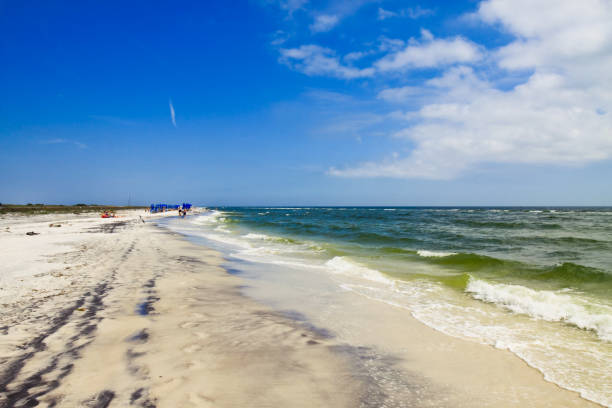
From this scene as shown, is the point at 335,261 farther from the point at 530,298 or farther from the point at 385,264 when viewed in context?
the point at 530,298

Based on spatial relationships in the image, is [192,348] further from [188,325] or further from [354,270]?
[354,270]

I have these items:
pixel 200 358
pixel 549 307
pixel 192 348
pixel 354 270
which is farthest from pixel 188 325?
pixel 549 307

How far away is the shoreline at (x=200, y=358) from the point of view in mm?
3055

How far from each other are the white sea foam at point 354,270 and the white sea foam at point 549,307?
2.67 metres

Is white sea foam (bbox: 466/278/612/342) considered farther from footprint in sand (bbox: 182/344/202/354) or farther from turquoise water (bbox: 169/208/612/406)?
footprint in sand (bbox: 182/344/202/354)

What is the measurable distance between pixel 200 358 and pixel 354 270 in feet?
25.1

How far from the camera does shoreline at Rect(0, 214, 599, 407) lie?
305 cm

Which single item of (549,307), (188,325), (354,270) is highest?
(188,325)

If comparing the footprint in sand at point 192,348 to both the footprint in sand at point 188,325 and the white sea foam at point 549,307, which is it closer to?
the footprint in sand at point 188,325

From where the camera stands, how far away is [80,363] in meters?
3.46

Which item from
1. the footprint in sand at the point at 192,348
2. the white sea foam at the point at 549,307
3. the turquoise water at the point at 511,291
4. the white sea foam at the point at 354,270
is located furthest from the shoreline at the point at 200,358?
the white sea foam at the point at 354,270

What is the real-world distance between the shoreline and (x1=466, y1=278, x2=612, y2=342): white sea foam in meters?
2.56

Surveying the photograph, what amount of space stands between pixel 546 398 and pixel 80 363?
5.27 metres

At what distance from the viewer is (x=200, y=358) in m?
3.81
